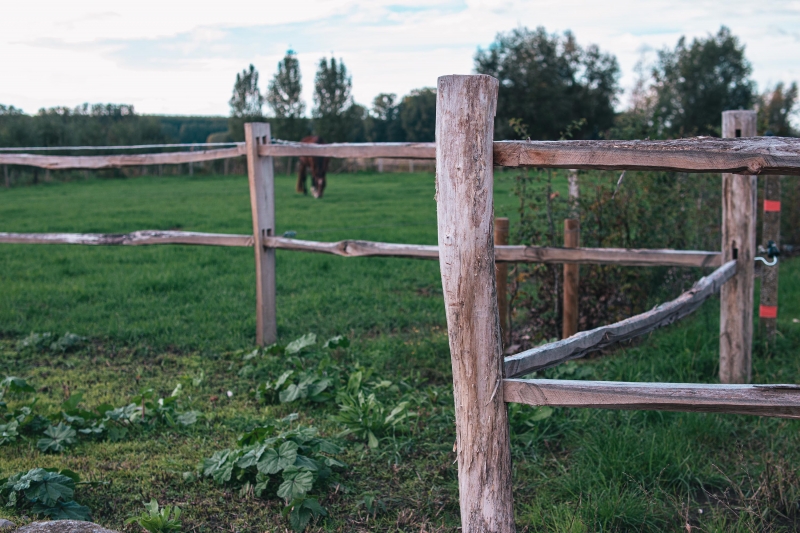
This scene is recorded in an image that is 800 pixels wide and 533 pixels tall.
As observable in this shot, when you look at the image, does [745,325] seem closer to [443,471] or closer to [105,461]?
[443,471]

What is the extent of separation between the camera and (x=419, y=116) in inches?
1759

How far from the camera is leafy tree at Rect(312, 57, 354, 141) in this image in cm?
4541

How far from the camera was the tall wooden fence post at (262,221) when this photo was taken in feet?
16.6

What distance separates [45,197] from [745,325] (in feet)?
57.2

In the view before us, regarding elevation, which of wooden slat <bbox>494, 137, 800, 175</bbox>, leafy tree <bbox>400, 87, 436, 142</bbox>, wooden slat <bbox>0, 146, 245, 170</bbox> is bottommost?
wooden slat <bbox>494, 137, 800, 175</bbox>

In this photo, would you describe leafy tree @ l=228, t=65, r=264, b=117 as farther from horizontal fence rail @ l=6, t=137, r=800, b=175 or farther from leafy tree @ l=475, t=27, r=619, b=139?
horizontal fence rail @ l=6, t=137, r=800, b=175

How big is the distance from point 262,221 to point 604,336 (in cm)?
314

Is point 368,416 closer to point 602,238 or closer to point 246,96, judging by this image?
point 602,238

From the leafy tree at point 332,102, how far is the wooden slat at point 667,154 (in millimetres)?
43591

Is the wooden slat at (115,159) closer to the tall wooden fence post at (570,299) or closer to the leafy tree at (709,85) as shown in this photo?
the tall wooden fence post at (570,299)

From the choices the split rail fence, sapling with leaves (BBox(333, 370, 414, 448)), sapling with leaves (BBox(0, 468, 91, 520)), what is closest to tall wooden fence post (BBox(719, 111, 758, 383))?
sapling with leaves (BBox(333, 370, 414, 448))

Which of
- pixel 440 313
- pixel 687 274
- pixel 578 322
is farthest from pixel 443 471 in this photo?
pixel 687 274

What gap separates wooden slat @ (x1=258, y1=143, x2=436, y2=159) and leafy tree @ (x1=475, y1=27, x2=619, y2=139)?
76.5ft

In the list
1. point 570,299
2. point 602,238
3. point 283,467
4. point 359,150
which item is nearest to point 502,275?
point 570,299
